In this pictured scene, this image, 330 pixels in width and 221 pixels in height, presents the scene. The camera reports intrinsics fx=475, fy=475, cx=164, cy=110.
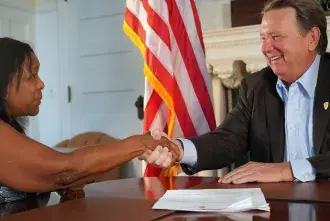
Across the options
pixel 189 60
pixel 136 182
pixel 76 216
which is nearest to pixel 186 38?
pixel 189 60

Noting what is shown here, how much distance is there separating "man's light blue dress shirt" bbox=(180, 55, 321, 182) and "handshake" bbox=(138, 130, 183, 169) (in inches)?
1.5

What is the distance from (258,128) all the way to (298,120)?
0.53ft

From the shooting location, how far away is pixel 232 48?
114 inches

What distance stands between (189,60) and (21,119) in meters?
1.24

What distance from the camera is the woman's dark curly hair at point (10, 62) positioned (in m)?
1.29

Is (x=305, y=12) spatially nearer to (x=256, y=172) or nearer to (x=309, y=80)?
(x=309, y=80)

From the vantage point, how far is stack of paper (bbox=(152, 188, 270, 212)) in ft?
3.34

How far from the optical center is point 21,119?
1412 millimetres

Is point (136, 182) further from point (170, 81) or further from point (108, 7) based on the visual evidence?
point (108, 7)

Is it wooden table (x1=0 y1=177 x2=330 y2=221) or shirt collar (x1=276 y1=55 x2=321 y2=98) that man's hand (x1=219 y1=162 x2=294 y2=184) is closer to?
wooden table (x1=0 y1=177 x2=330 y2=221)

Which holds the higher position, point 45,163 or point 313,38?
point 313,38

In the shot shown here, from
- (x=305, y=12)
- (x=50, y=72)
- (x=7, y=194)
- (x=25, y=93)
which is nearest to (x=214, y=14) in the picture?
(x=305, y=12)

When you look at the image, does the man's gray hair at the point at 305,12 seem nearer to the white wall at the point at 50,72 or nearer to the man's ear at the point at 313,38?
the man's ear at the point at 313,38

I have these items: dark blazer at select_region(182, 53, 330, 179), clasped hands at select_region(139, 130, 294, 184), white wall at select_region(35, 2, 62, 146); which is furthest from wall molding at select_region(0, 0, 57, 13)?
clasped hands at select_region(139, 130, 294, 184)
